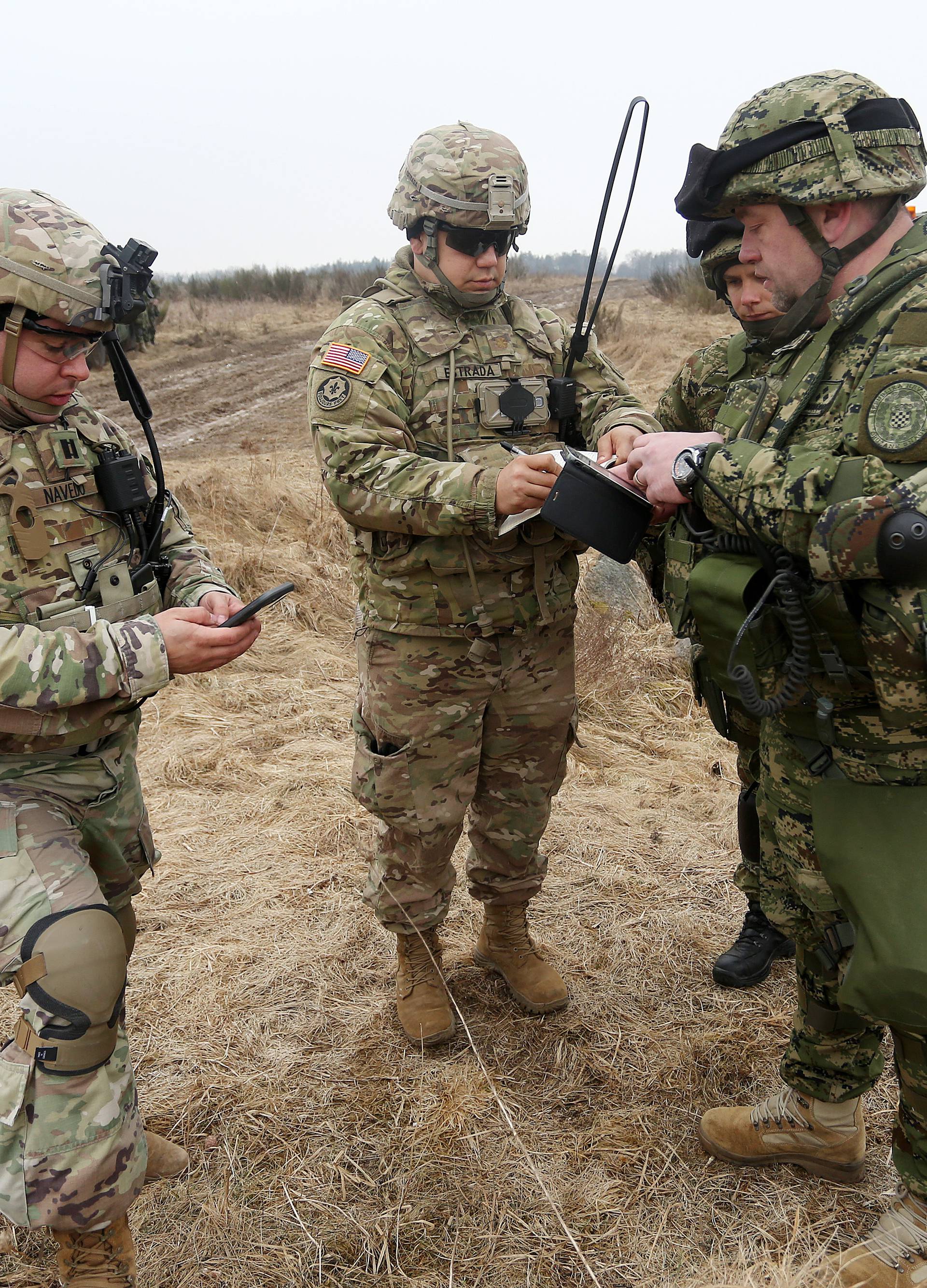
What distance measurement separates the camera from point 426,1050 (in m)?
3.03

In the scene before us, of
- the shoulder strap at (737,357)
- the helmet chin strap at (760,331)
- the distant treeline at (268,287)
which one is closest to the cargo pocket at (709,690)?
the helmet chin strap at (760,331)

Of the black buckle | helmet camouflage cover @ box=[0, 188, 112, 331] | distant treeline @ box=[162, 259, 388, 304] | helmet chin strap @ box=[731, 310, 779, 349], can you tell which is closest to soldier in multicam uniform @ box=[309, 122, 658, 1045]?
helmet chin strap @ box=[731, 310, 779, 349]

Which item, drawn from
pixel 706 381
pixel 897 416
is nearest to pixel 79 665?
pixel 897 416

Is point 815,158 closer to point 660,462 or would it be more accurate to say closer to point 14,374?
point 660,462

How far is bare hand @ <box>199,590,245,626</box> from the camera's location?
234 centimetres

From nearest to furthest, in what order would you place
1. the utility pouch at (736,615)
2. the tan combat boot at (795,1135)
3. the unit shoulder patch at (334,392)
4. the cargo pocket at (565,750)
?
the utility pouch at (736,615), the tan combat boot at (795,1135), the unit shoulder patch at (334,392), the cargo pocket at (565,750)

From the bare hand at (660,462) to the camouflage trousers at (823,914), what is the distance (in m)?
0.62

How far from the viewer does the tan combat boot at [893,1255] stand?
6.79 feet

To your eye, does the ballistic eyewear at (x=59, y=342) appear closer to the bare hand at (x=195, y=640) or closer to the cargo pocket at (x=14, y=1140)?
the bare hand at (x=195, y=640)

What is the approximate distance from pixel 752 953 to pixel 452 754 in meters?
1.40

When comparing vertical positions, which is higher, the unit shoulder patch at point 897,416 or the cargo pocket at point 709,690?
the unit shoulder patch at point 897,416

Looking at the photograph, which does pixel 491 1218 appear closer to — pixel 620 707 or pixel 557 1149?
pixel 557 1149

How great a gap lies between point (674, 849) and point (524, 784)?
55.5 inches

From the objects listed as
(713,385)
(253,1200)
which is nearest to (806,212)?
(713,385)
